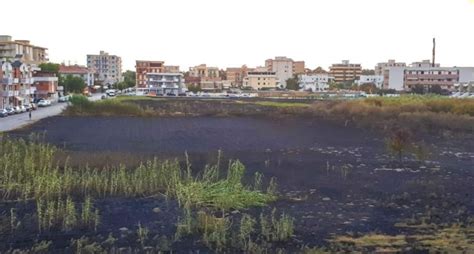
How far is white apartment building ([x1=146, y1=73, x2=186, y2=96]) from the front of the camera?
8694 centimetres

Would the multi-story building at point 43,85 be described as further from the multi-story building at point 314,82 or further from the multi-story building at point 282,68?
the multi-story building at point 282,68

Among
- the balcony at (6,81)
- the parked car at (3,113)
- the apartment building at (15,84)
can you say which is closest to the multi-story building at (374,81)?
the apartment building at (15,84)

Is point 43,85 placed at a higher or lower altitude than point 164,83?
lower

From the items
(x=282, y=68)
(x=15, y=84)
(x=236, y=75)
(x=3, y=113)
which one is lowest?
(x=3, y=113)

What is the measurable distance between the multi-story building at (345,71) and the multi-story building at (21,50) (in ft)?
231

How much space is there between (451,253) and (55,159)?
43.1ft

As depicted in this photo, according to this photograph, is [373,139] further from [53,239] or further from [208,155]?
[53,239]

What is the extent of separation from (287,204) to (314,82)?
4086 inches

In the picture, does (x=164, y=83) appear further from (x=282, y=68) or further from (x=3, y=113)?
(x=282, y=68)

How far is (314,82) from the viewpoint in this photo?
115 meters

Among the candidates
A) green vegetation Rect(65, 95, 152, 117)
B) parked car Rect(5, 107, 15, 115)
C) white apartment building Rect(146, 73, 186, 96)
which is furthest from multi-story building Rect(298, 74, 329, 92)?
parked car Rect(5, 107, 15, 115)

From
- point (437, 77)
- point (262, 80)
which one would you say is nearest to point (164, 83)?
point (262, 80)

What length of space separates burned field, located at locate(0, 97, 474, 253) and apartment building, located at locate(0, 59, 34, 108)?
66.5 feet

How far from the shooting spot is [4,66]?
43344mm
